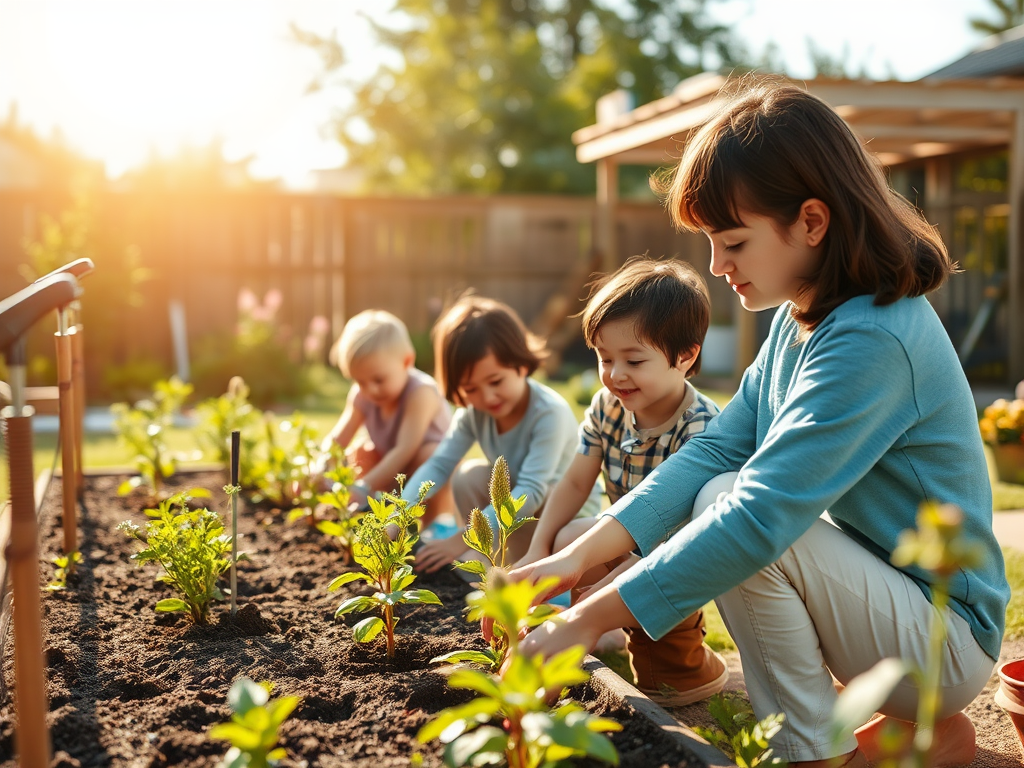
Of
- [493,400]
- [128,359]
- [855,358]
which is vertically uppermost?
[855,358]

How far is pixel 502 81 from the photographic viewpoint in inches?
676

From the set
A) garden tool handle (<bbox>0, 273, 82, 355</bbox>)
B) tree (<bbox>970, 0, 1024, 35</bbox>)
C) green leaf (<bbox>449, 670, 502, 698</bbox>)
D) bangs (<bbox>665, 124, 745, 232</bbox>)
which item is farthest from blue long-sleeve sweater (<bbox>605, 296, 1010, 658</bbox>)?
tree (<bbox>970, 0, 1024, 35</bbox>)

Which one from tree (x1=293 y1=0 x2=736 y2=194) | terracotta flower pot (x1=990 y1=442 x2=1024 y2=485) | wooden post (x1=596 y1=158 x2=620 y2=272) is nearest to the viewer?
terracotta flower pot (x1=990 y1=442 x2=1024 y2=485)

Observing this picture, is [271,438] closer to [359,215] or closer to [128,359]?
[128,359]

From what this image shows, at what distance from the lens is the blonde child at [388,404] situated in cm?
361

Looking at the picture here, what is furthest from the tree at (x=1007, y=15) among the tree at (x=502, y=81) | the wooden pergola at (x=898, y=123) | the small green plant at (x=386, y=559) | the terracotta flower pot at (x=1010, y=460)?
the small green plant at (x=386, y=559)

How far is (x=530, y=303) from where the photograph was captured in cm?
1153

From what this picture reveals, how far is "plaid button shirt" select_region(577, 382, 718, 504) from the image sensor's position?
2.49 metres

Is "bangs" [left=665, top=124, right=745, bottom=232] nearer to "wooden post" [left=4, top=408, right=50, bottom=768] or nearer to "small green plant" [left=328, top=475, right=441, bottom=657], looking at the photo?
"small green plant" [left=328, top=475, right=441, bottom=657]

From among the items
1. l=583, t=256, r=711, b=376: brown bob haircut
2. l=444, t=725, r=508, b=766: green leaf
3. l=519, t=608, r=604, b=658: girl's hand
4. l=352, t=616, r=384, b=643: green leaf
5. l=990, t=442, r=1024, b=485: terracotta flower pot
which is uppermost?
l=583, t=256, r=711, b=376: brown bob haircut

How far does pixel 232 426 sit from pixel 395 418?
2.73 feet

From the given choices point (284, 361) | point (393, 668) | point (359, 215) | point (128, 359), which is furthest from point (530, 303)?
point (393, 668)

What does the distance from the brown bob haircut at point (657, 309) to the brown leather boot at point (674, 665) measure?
2.30ft

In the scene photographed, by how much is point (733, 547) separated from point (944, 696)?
58cm
